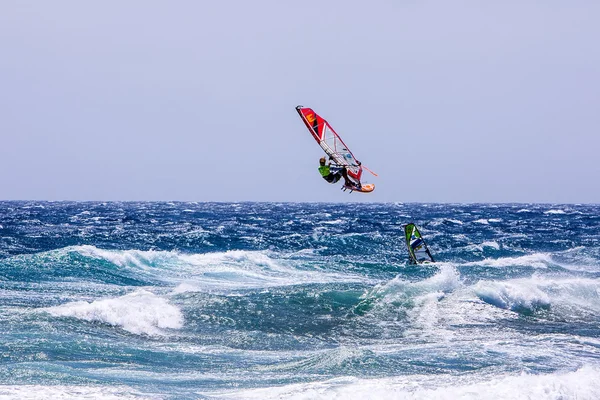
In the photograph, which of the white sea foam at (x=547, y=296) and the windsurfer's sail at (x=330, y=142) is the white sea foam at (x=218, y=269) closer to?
the white sea foam at (x=547, y=296)

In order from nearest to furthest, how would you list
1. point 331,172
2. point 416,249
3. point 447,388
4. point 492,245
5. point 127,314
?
point 447,388, point 331,172, point 127,314, point 416,249, point 492,245

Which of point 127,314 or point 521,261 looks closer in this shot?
point 127,314

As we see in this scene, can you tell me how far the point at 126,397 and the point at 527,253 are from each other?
29535 millimetres

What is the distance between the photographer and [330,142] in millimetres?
16391

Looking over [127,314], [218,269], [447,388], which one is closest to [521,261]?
[218,269]

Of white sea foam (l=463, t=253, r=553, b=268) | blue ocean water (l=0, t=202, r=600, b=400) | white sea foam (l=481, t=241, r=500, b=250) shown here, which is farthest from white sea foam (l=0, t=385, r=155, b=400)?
white sea foam (l=481, t=241, r=500, b=250)

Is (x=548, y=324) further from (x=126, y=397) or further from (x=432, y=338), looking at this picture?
(x=126, y=397)

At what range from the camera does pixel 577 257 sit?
3481 cm

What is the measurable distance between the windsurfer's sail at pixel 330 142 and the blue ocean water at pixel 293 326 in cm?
399

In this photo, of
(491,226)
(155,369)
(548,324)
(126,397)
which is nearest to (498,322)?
(548,324)

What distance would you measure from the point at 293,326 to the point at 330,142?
196 inches

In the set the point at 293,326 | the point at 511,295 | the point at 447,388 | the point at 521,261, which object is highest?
the point at 521,261

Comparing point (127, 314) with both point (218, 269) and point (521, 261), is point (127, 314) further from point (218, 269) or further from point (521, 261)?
point (521, 261)

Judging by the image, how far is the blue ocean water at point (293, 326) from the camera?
12008 millimetres
